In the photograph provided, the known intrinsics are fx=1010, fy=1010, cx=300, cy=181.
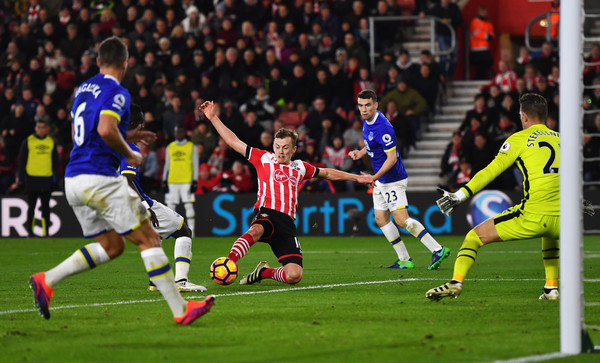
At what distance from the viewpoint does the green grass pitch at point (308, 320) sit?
20.2ft

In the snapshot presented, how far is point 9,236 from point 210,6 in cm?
792

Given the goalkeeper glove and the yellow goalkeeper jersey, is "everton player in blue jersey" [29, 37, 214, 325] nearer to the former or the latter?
the goalkeeper glove

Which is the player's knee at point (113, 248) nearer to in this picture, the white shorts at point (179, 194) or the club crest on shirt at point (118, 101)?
the club crest on shirt at point (118, 101)

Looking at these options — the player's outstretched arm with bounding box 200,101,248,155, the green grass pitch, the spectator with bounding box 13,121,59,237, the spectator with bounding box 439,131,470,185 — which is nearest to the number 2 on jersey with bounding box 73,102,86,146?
the green grass pitch

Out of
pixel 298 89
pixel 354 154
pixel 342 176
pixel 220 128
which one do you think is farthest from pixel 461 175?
pixel 220 128

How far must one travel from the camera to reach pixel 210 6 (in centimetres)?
2566

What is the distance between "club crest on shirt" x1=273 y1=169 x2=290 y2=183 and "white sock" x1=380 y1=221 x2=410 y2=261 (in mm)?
2894

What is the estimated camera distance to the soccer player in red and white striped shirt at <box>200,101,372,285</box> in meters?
10.4

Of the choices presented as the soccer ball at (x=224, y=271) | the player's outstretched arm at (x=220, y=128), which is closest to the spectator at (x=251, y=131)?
the player's outstretched arm at (x=220, y=128)

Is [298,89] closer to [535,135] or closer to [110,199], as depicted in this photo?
[535,135]

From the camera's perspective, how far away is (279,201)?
10.6 meters

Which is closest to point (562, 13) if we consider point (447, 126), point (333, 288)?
point (333, 288)

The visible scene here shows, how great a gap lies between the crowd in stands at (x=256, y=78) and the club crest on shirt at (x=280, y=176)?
395 inches

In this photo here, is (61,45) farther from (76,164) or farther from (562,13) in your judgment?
(562,13)
